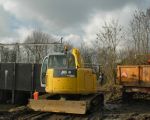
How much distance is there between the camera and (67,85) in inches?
580

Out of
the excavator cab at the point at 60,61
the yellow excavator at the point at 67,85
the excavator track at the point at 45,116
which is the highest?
the excavator cab at the point at 60,61

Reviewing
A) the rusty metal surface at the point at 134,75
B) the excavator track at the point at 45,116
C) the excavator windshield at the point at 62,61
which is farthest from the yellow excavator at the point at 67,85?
the rusty metal surface at the point at 134,75

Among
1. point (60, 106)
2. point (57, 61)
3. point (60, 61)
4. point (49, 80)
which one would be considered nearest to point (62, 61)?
point (60, 61)

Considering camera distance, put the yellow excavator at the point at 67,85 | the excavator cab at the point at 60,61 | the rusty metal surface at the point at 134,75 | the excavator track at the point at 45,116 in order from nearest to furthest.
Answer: the excavator track at the point at 45,116 < the yellow excavator at the point at 67,85 < the excavator cab at the point at 60,61 < the rusty metal surface at the point at 134,75

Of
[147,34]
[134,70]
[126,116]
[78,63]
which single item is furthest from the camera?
[147,34]

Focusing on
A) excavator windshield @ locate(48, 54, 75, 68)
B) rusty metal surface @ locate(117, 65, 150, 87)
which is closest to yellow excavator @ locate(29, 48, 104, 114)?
excavator windshield @ locate(48, 54, 75, 68)

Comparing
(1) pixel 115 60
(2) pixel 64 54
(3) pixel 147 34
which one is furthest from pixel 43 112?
(3) pixel 147 34

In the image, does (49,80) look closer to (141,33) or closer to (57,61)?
(57,61)

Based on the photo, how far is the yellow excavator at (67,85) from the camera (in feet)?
48.4

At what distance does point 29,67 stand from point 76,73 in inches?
285

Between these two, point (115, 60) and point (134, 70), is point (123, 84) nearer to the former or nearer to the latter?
point (134, 70)

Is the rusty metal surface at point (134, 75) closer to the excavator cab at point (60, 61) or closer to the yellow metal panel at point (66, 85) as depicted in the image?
the excavator cab at point (60, 61)

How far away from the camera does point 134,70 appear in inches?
752

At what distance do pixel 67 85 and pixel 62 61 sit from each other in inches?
47.4
